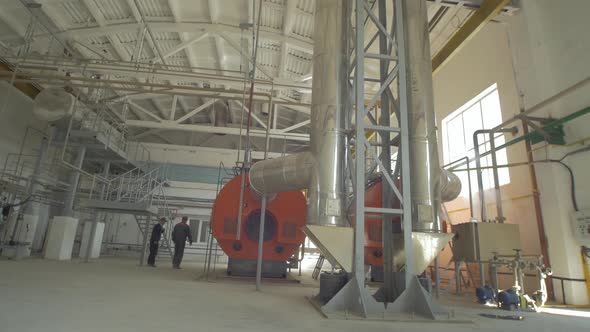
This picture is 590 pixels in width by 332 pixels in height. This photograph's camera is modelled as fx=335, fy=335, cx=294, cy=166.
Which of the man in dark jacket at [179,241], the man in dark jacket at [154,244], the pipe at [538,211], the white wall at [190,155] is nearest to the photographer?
the pipe at [538,211]

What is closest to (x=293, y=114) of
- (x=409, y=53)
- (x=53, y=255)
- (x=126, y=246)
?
(x=126, y=246)

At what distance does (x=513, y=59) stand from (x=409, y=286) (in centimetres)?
551

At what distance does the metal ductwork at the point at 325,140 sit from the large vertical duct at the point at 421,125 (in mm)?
918

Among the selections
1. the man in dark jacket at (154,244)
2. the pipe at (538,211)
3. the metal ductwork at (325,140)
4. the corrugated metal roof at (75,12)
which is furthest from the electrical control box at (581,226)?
the corrugated metal roof at (75,12)

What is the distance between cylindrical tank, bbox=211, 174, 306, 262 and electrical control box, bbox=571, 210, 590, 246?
4.54m

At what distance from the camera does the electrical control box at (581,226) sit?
510 cm

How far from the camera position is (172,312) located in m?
3.36

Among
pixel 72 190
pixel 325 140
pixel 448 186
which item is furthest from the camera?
pixel 72 190

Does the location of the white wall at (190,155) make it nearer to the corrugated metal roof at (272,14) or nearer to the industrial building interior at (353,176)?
the industrial building interior at (353,176)

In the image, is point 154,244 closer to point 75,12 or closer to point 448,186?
point 75,12

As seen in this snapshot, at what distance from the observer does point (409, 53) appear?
481cm

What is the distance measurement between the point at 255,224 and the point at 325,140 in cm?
315

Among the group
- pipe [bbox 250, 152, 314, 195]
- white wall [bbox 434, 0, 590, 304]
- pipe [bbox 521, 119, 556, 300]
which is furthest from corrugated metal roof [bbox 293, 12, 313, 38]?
pipe [bbox 521, 119, 556, 300]

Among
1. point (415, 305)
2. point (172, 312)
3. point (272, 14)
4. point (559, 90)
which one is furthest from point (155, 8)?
point (415, 305)
